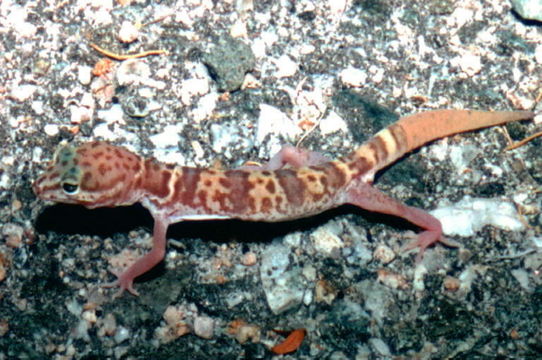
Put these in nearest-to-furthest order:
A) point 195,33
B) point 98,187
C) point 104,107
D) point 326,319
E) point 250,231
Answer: point 98,187 → point 326,319 → point 250,231 → point 104,107 → point 195,33

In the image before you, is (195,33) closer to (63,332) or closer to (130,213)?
(130,213)

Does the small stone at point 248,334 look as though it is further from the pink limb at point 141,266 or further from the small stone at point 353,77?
the small stone at point 353,77

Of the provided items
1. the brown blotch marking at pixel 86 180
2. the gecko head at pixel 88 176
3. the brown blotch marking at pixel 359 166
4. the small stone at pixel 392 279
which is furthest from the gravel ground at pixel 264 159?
the brown blotch marking at pixel 86 180

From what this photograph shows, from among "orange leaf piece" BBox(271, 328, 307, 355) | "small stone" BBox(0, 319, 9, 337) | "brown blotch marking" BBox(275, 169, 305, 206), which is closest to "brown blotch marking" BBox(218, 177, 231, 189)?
"brown blotch marking" BBox(275, 169, 305, 206)

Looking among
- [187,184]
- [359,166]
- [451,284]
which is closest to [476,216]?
[451,284]

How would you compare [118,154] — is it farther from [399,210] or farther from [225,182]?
[399,210]

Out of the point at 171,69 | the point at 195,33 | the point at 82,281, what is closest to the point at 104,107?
the point at 171,69
